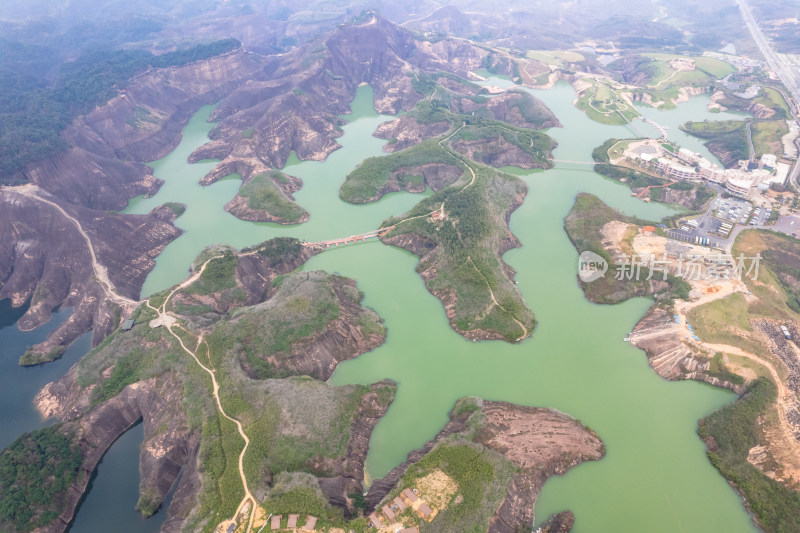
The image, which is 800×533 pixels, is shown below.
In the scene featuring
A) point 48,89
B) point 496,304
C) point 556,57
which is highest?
point 48,89

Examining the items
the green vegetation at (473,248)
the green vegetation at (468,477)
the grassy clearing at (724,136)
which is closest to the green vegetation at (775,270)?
the green vegetation at (473,248)

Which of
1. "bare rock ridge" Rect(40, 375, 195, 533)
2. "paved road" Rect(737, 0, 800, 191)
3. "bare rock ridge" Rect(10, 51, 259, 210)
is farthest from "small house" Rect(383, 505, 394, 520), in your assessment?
"paved road" Rect(737, 0, 800, 191)

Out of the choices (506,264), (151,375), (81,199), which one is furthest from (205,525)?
(81,199)

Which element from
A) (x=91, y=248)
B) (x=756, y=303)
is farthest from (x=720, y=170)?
(x=91, y=248)

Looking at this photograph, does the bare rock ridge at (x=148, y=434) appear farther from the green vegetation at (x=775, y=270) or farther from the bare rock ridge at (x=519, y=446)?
the green vegetation at (x=775, y=270)

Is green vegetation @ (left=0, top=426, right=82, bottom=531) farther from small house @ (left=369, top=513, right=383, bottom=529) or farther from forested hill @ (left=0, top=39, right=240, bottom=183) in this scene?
forested hill @ (left=0, top=39, right=240, bottom=183)

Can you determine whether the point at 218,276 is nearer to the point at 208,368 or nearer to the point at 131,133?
the point at 208,368

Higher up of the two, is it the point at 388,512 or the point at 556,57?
the point at 556,57
